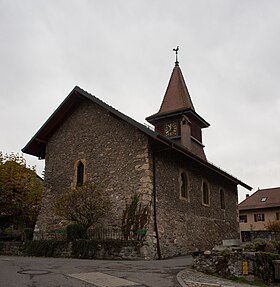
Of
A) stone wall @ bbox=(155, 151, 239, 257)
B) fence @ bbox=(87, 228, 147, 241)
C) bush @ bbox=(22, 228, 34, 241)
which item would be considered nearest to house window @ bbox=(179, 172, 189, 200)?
stone wall @ bbox=(155, 151, 239, 257)

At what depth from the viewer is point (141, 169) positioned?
1745cm

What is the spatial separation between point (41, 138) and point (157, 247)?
950 cm

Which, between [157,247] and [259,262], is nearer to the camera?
[259,262]

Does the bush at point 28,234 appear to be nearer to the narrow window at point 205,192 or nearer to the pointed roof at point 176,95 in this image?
the narrow window at point 205,192

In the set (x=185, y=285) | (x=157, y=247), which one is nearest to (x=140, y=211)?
(x=157, y=247)

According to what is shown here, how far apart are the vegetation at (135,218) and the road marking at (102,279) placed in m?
6.30

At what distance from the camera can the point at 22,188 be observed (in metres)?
23.1

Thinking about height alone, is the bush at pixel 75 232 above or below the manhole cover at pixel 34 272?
above

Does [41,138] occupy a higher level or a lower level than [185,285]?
higher

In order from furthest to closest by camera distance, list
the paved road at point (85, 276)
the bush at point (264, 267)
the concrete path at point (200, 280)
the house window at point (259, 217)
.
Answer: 1. the house window at point (259, 217)
2. the bush at point (264, 267)
3. the concrete path at point (200, 280)
4. the paved road at point (85, 276)

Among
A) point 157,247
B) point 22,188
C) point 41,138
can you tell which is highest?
point 41,138

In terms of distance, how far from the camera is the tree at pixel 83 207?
1731cm

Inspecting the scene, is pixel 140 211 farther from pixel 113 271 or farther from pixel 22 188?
pixel 22 188

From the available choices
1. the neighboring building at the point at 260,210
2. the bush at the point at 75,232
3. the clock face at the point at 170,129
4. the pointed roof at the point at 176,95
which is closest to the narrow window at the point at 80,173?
the bush at the point at 75,232
